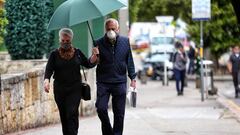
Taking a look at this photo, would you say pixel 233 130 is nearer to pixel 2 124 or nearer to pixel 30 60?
pixel 2 124

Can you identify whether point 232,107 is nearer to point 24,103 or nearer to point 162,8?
point 24,103

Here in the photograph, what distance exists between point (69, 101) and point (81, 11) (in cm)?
126

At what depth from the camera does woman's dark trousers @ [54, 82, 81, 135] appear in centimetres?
1037

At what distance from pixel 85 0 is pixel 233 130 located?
4.45m

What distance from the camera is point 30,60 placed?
1689 centimetres

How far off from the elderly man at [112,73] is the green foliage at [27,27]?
654 centimetres

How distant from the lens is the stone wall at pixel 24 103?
12.3 metres

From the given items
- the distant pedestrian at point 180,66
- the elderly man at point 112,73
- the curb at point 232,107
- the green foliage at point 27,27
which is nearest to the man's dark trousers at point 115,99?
the elderly man at point 112,73

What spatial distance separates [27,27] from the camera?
677 inches

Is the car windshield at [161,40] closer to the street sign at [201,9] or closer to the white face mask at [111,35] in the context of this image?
the street sign at [201,9]

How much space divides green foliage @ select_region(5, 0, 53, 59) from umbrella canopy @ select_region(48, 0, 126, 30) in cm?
642

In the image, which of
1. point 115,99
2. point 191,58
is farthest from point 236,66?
point 191,58

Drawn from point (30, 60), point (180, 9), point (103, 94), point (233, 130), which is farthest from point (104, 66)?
point (180, 9)

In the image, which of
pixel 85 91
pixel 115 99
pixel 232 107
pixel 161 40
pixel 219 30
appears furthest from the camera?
pixel 161 40
